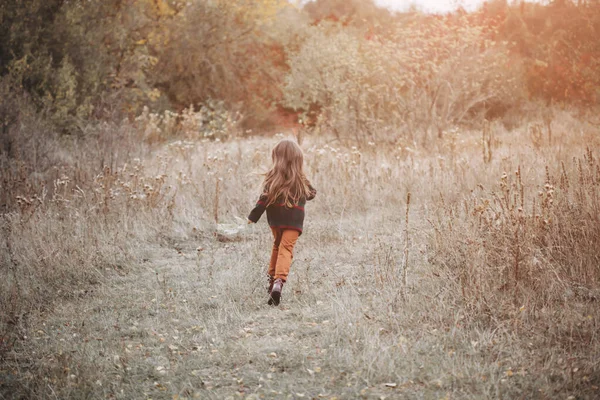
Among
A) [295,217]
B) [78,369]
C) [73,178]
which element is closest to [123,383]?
[78,369]

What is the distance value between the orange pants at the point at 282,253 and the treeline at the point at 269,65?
5569 millimetres

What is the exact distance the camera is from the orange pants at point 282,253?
448cm

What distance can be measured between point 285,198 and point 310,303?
0.91 m

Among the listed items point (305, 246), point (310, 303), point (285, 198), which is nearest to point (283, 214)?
point (285, 198)

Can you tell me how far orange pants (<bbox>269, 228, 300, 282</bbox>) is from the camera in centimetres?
448

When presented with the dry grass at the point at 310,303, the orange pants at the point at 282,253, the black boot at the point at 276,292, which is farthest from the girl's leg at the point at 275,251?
the black boot at the point at 276,292

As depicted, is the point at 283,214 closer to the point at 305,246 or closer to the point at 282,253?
the point at 282,253

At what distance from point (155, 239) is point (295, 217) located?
2.44 m

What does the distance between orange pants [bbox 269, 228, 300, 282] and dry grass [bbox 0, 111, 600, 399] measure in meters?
0.24

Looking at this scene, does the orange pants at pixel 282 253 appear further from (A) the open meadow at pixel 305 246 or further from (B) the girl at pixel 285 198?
(A) the open meadow at pixel 305 246

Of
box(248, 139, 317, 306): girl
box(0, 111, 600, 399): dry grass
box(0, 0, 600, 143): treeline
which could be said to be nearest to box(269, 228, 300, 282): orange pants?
box(248, 139, 317, 306): girl

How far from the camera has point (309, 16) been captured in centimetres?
2886

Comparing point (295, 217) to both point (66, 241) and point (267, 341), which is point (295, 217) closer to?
point (267, 341)

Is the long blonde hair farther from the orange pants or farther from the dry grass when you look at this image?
the dry grass
